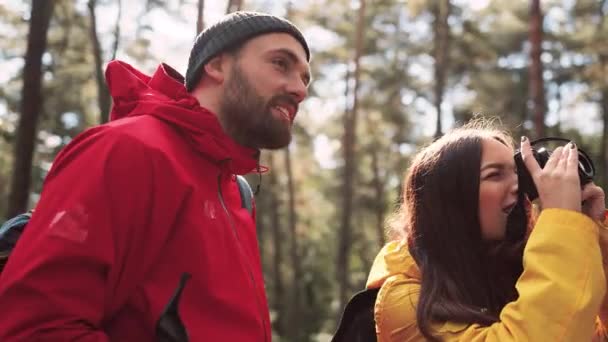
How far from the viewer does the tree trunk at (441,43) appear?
17359 mm

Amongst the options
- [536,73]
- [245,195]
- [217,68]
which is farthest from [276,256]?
[217,68]

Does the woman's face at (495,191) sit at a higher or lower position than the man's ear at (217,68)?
lower

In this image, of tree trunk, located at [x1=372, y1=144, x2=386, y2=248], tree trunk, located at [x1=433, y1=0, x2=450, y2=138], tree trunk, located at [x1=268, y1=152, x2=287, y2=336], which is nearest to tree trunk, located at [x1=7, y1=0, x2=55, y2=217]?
tree trunk, located at [x1=433, y1=0, x2=450, y2=138]

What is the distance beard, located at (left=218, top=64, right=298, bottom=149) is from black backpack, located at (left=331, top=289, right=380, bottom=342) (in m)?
0.72

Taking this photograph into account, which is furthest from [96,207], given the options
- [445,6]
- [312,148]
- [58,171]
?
[312,148]

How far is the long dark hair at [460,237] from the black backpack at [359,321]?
271mm

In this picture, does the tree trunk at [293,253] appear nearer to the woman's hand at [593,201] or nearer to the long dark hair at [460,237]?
the long dark hair at [460,237]

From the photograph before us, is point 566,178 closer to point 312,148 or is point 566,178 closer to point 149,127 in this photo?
point 149,127

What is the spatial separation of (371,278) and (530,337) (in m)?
0.72

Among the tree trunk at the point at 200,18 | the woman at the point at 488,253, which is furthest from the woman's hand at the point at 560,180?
the tree trunk at the point at 200,18

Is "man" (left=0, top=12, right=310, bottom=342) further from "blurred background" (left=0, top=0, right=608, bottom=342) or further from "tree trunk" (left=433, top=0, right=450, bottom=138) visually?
"tree trunk" (left=433, top=0, right=450, bottom=138)

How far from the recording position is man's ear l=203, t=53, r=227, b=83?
2.41m

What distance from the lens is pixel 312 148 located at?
24250 mm

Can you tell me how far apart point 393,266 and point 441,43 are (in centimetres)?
1670
